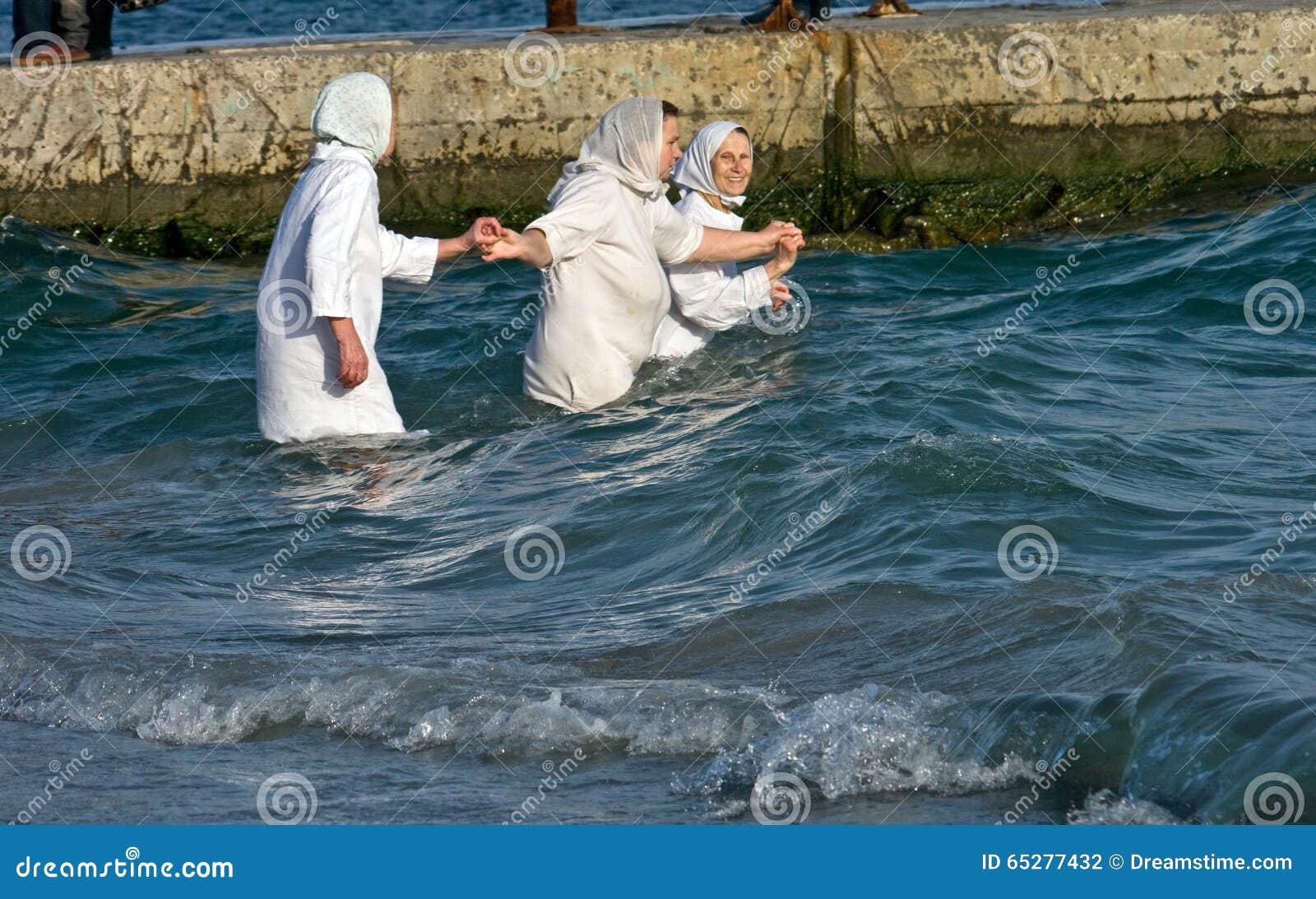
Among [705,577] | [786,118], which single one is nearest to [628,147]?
[705,577]

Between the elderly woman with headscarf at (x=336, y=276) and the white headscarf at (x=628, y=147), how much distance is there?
81 cm

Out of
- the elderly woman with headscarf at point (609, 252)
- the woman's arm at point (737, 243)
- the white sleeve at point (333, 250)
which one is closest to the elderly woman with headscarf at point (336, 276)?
the white sleeve at point (333, 250)

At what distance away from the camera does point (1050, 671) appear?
447 centimetres

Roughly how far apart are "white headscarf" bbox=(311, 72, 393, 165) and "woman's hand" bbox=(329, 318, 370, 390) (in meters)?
0.73

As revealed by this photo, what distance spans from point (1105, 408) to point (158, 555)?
4.19m

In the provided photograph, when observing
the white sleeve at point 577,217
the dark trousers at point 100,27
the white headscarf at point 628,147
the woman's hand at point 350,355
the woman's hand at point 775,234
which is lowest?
the woman's hand at point 350,355

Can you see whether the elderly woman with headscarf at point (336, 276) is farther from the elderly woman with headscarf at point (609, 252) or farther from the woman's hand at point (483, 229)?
the elderly woman with headscarf at point (609, 252)

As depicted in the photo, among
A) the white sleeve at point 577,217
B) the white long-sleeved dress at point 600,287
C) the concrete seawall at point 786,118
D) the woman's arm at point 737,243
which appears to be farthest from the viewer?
the concrete seawall at point 786,118

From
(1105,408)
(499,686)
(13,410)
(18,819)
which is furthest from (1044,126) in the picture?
(18,819)

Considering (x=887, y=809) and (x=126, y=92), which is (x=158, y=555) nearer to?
(x=887, y=809)

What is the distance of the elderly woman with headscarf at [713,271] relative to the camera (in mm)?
7781

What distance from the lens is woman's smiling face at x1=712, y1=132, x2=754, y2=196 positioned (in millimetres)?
7797

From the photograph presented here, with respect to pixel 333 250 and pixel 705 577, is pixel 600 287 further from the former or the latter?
pixel 705 577

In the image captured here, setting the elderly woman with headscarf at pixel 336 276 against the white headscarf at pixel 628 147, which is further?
the white headscarf at pixel 628 147
